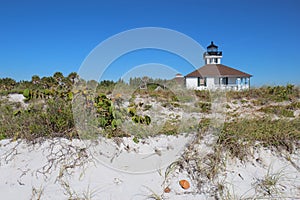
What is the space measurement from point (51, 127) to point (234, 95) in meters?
5.14

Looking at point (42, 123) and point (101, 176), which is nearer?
point (101, 176)

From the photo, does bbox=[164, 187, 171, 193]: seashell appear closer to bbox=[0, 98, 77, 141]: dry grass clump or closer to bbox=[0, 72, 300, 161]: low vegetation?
bbox=[0, 72, 300, 161]: low vegetation

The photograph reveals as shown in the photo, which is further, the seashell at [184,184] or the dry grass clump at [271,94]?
the dry grass clump at [271,94]

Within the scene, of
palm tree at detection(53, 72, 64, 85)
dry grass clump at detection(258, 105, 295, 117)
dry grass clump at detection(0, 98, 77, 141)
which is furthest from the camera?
palm tree at detection(53, 72, 64, 85)

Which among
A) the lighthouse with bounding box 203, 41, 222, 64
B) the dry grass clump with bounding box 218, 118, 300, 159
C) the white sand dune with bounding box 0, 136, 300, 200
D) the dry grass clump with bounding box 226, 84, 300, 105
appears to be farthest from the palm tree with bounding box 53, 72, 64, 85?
the lighthouse with bounding box 203, 41, 222, 64

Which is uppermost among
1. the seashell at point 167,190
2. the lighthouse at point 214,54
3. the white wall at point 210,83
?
the lighthouse at point 214,54

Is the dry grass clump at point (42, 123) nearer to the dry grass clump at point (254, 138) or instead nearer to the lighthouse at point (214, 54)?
the dry grass clump at point (254, 138)

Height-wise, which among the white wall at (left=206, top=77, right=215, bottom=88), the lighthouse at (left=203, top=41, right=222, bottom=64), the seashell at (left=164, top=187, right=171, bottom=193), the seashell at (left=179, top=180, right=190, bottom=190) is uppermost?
the lighthouse at (left=203, top=41, right=222, bottom=64)

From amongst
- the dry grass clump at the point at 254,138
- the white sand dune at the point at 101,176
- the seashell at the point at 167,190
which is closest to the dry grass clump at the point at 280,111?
the dry grass clump at the point at 254,138

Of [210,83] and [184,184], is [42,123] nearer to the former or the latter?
[184,184]

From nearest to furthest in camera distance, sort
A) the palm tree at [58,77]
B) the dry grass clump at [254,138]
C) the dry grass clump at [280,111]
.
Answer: the dry grass clump at [254,138], the dry grass clump at [280,111], the palm tree at [58,77]

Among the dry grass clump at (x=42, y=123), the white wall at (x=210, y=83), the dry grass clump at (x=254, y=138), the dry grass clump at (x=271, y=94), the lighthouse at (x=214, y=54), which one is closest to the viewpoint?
the dry grass clump at (x=254, y=138)

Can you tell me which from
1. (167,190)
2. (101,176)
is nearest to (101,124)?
(101,176)

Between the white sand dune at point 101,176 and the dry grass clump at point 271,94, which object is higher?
the dry grass clump at point 271,94
